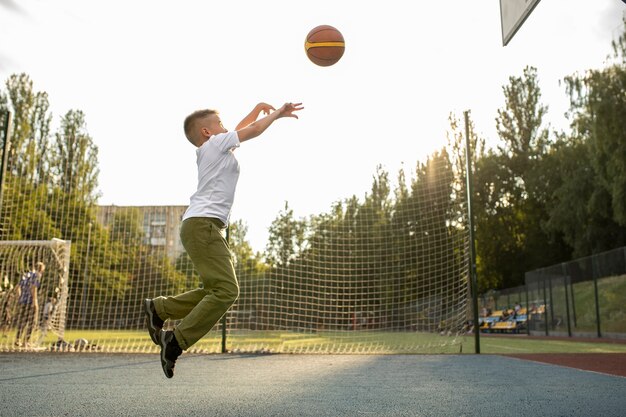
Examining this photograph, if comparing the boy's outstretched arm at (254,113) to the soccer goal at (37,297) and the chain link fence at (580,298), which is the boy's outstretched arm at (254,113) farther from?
the chain link fence at (580,298)

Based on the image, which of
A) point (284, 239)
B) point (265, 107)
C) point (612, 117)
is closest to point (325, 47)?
point (265, 107)

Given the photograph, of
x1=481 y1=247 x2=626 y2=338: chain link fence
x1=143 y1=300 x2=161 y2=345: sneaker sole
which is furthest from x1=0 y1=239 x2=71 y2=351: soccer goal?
x1=481 y1=247 x2=626 y2=338: chain link fence

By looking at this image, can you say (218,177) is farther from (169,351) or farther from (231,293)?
(169,351)

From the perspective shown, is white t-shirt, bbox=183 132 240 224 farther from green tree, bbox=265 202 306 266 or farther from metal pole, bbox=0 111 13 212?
green tree, bbox=265 202 306 266

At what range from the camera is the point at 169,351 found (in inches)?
137

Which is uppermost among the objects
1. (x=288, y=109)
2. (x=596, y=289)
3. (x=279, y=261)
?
(x=288, y=109)

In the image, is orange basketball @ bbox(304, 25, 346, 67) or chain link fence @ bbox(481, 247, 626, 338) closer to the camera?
orange basketball @ bbox(304, 25, 346, 67)

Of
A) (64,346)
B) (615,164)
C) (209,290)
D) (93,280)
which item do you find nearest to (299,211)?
(64,346)

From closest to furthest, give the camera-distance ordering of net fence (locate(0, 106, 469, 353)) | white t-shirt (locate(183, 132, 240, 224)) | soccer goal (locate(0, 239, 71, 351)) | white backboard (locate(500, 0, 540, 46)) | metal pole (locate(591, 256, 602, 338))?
1. white t-shirt (locate(183, 132, 240, 224))
2. white backboard (locate(500, 0, 540, 46))
3. soccer goal (locate(0, 239, 71, 351))
4. net fence (locate(0, 106, 469, 353))
5. metal pole (locate(591, 256, 602, 338))

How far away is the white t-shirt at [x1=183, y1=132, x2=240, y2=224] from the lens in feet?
12.1

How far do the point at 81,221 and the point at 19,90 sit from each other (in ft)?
66.0

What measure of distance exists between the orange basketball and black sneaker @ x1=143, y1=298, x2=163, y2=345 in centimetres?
258

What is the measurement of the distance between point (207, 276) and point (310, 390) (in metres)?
1.74

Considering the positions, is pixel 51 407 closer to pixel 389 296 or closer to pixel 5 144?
pixel 5 144
